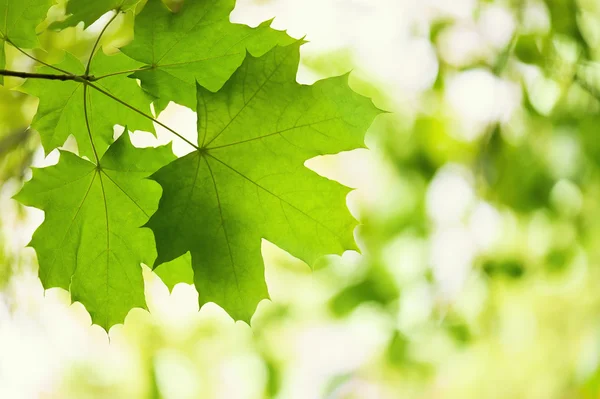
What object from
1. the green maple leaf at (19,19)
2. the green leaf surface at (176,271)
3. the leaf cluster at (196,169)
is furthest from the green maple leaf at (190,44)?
the green leaf surface at (176,271)

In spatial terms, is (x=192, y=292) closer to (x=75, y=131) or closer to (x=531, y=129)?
(x=531, y=129)

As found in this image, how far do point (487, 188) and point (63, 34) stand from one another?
1.73 m

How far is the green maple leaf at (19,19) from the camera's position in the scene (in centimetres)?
71

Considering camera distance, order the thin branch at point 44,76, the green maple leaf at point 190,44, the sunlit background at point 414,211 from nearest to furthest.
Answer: the thin branch at point 44,76 → the green maple leaf at point 190,44 → the sunlit background at point 414,211

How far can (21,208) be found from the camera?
1.56 meters

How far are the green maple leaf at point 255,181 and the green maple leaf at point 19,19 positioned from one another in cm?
25

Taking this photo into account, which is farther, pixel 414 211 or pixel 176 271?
pixel 414 211

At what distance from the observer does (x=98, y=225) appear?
2.42ft

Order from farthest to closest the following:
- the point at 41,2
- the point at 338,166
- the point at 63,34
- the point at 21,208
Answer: the point at 338,166, the point at 63,34, the point at 21,208, the point at 41,2

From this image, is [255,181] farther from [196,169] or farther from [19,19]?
[19,19]

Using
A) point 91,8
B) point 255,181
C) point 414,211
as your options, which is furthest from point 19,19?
point 414,211

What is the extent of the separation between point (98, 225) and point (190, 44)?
0.27m

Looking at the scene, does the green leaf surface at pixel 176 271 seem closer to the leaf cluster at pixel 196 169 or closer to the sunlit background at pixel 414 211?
the leaf cluster at pixel 196 169

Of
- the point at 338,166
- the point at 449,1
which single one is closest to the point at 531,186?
the point at 449,1
